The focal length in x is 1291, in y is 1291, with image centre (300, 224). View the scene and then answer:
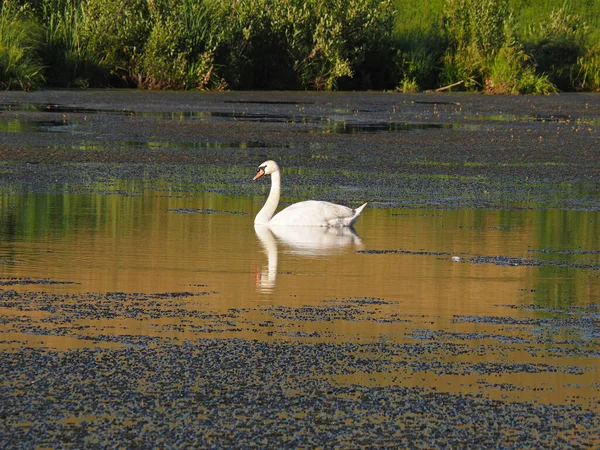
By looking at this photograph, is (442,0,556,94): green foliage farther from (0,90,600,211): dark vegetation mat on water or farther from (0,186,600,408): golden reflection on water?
(0,186,600,408): golden reflection on water

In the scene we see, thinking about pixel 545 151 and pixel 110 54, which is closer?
pixel 545 151

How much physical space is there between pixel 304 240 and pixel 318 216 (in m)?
0.46

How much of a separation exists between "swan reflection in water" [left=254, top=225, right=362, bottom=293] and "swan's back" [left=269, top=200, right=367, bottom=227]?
2.3 inches

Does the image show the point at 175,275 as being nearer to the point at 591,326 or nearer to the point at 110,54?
the point at 591,326

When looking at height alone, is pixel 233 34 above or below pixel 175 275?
above

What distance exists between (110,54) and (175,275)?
2735cm

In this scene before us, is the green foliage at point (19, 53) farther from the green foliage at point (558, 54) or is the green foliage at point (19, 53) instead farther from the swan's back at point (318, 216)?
the swan's back at point (318, 216)

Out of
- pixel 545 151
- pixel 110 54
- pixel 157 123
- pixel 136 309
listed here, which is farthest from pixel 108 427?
pixel 110 54

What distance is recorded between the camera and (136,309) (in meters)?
7.80

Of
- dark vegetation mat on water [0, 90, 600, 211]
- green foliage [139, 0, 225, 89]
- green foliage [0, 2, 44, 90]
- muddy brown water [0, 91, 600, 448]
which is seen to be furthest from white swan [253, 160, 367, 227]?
green foliage [139, 0, 225, 89]

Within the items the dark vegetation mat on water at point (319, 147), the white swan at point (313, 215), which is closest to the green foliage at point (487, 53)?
the dark vegetation mat on water at point (319, 147)

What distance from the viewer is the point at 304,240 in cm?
1137

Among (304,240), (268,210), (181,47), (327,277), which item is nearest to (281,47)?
(181,47)

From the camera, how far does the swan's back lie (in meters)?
11.7
